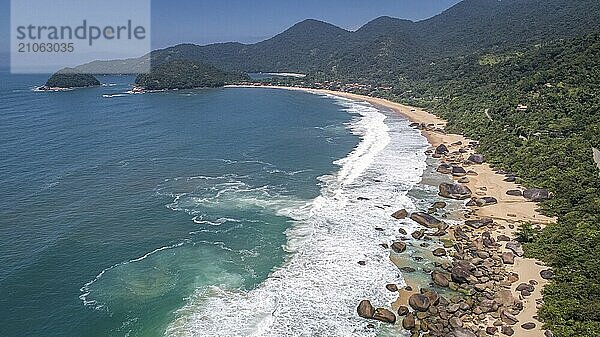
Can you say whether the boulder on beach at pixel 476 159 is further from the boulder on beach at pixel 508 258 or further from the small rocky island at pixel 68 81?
the small rocky island at pixel 68 81

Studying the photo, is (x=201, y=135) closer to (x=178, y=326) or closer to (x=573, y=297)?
(x=178, y=326)

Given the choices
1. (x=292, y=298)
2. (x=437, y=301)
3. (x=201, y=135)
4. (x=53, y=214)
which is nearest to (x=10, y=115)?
(x=201, y=135)

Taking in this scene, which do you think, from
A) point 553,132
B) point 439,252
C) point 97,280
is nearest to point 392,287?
point 439,252

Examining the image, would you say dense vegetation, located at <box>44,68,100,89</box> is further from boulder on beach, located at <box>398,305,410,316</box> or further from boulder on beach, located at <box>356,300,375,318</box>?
boulder on beach, located at <box>398,305,410,316</box>

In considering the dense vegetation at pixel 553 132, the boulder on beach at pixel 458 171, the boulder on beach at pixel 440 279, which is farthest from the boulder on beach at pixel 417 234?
the boulder on beach at pixel 458 171

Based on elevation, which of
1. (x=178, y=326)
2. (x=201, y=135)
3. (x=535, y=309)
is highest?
(x=201, y=135)
